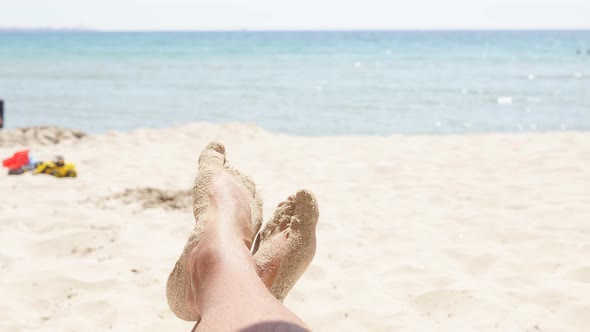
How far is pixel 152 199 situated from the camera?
3.79 m

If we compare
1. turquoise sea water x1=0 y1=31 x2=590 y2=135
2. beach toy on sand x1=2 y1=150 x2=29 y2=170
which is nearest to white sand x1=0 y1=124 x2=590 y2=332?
beach toy on sand x1=2 y1=150 x2=29 y2=170

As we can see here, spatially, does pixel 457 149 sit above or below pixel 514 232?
below

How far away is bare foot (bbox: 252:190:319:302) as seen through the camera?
1893 millimetres

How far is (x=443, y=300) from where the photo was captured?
7.73 ft

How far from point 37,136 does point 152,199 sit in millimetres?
3265

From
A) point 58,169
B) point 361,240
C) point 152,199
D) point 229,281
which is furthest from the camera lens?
point 58,169

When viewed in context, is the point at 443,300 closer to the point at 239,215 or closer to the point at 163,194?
the point at 239,215

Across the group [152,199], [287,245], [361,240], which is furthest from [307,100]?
[287,245]

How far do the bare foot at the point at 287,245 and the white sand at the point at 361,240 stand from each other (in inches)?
13.7

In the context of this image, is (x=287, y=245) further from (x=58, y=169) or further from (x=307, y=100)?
(x=307, y=100)

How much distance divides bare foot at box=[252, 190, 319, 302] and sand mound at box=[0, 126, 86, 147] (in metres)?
4.85

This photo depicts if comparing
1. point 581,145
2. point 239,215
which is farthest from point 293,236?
point 581,145

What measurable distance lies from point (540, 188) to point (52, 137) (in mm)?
5135

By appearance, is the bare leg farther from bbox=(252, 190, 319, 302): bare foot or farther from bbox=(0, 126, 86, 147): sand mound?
bbox=(0, 126, 86, 147): sand mound
